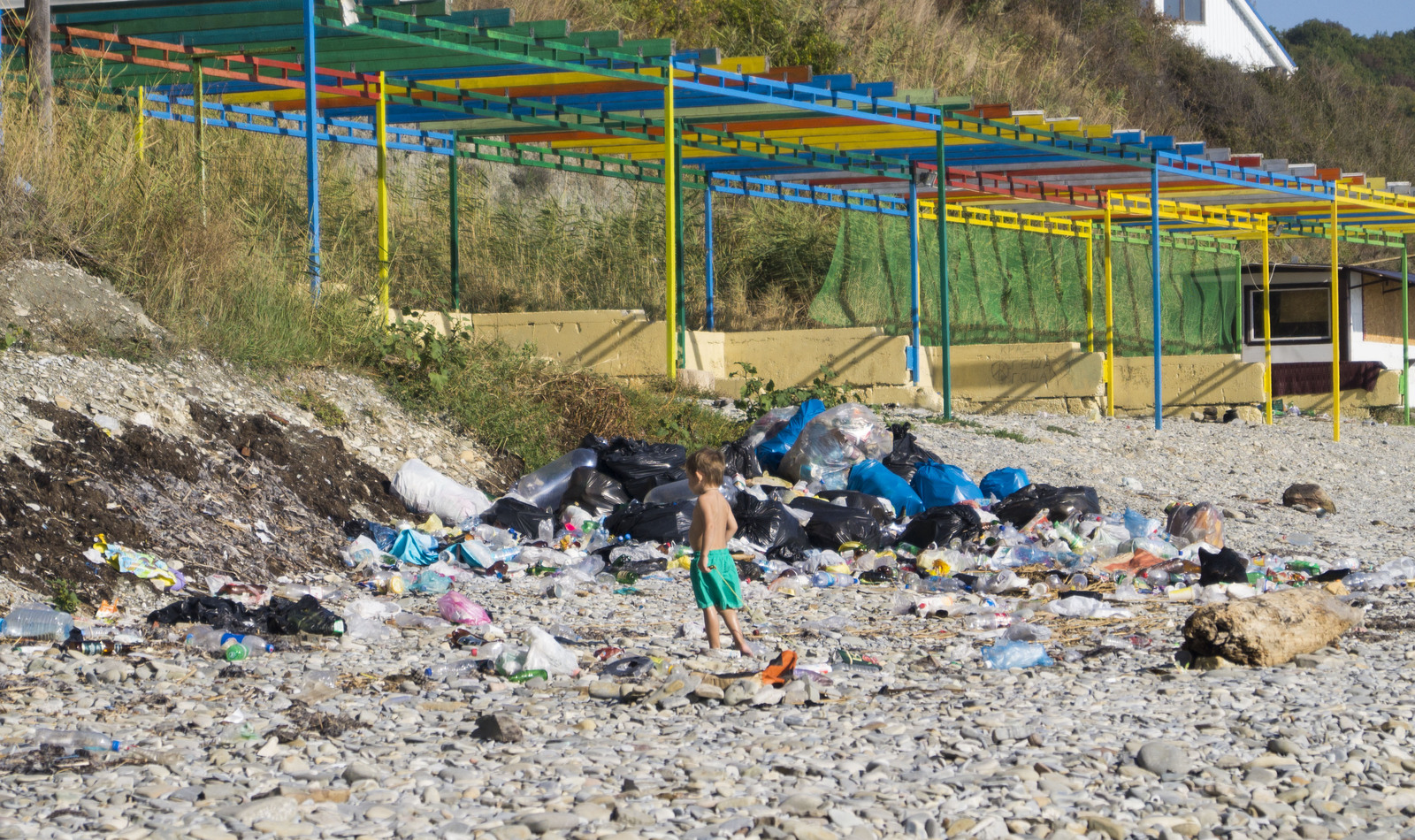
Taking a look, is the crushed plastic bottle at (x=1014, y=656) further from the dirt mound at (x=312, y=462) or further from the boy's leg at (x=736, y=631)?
the dirt mound at (x=312, y=462)

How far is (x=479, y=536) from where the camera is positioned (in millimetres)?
7562

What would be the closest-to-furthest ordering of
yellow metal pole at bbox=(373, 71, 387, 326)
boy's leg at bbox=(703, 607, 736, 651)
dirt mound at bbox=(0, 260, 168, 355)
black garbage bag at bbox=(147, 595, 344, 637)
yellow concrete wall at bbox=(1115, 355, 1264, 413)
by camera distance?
boy's leg at bbox=(703, 607, 736, 651) < black garbage bag at bbox=(147, 595, 344, 637) < dirt mound at bbox=(0, 260, 168, 355) < yellow metal pole at bbox=(373, 71, 387, 326) < yellow concrete wall at bbox=(1115, 355, 1264, 413)

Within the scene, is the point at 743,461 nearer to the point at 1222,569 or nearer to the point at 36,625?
the point at 1222,569

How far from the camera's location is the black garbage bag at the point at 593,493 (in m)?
8.28

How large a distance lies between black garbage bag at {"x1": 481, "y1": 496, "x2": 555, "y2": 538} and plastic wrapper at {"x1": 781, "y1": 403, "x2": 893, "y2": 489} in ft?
6.97

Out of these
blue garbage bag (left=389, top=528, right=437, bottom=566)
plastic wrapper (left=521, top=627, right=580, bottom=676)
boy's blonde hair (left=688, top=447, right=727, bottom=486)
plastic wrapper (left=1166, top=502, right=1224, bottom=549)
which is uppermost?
boy's blonde hair (left=688, top=447, right=727, bottom=486)

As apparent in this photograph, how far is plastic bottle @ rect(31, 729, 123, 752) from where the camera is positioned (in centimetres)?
362

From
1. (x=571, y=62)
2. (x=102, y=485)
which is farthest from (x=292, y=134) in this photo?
(x=102, y=485)

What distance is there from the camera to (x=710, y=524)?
16.4 ft

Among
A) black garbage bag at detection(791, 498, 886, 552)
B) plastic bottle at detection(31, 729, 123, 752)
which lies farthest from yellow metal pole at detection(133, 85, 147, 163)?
plastic bottle at detection(31, 729, 123, 752)

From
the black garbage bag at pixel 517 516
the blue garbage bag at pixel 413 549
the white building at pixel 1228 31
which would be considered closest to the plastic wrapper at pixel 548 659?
the blue garbage bag at pixel 413 549

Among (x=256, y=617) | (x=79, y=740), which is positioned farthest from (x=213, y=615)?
(x=79, y=740)

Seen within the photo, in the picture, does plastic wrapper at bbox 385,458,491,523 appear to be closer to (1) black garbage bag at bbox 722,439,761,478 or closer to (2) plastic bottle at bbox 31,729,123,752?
(1) black garbage bag at bbox 722,439,761,478

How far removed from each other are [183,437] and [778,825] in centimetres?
527
